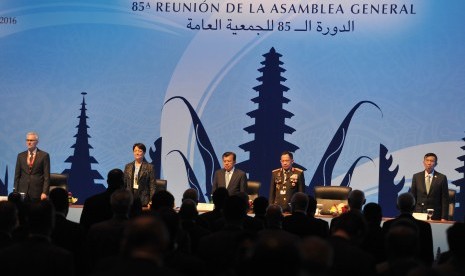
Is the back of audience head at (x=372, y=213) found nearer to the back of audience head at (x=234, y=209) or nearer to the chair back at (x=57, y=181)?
the back of audience head at (x=234, y=209)

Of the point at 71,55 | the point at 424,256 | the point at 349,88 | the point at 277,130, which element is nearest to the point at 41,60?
the point at 71,55

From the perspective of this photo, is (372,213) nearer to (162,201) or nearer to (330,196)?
(162,201)

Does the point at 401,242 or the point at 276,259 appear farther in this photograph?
the point at 401,242

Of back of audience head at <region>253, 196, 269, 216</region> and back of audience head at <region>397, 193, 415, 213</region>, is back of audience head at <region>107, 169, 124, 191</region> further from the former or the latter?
back of audience head at <region>397, 193, 415, 213</region>

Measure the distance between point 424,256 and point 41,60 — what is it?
8337 millimetres

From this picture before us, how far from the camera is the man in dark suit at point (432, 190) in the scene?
A: 32.6 ft

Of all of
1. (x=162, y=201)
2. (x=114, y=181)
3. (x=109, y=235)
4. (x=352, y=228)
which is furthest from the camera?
(x=114, y=181)

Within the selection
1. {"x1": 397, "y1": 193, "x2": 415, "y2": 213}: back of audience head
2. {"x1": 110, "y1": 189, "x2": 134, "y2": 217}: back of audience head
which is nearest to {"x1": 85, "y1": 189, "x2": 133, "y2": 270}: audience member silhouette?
{"x1": 110, "y1": 189, "x2": 134, "y2": 217}: back of audience head

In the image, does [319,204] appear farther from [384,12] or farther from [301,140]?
[384,12]

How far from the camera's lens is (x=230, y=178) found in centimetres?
1065

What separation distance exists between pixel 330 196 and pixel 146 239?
7.51m

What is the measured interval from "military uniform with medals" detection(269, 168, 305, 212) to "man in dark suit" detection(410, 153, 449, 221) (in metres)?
1.40

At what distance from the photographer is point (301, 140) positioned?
12.5 m

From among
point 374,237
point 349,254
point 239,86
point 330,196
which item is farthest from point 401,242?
point 239,86
